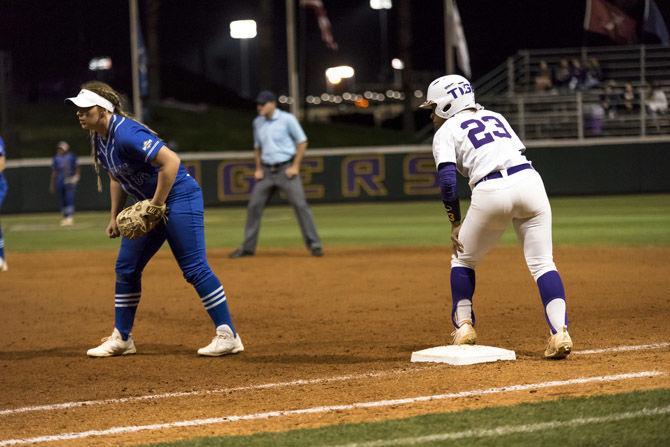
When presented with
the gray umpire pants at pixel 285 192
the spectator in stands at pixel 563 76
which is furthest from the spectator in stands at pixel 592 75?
the gray umpire pants at pixel 285 192

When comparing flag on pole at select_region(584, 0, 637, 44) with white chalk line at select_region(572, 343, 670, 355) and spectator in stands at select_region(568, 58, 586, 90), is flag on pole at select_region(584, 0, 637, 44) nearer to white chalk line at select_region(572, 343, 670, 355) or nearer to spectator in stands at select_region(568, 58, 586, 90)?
spectator in stands at select_region(568, 58, 586, 90)

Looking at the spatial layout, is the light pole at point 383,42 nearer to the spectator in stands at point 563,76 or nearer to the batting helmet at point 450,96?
the spectator in stands at point 563,76

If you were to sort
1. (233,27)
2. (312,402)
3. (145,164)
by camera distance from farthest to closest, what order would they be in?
(233,27)
(145,164)
(312,402)

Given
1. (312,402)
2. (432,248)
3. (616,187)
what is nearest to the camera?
(312,402)

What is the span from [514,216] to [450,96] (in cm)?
85

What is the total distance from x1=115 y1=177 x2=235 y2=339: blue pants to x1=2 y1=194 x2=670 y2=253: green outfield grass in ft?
29.9

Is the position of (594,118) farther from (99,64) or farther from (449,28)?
(99,64)

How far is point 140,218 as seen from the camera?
7098mm

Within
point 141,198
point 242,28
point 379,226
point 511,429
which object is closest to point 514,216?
point 511,429

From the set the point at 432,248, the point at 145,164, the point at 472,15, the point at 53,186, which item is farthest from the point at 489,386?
the point at 472,15

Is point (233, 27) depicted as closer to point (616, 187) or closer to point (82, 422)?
point (616, 187)

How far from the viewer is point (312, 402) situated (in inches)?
228

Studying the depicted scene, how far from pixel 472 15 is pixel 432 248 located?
3847 cm

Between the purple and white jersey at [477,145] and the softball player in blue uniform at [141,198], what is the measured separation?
1.73m
